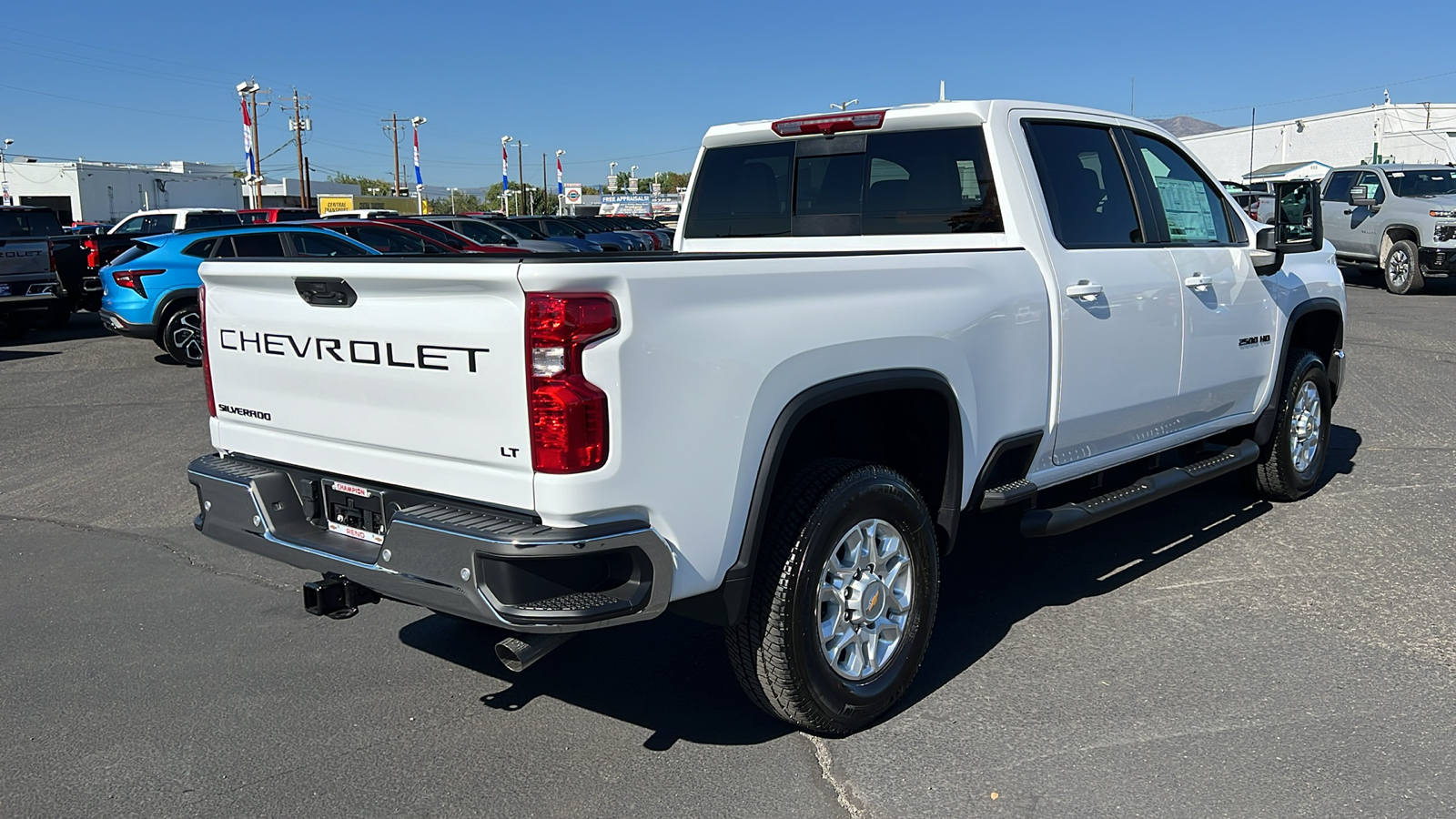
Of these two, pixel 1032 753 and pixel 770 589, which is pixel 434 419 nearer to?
pixel 770 589

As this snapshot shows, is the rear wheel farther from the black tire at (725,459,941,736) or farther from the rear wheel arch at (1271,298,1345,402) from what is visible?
the black tire at (725,459,941,736)

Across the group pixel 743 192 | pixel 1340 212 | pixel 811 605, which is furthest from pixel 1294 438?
pixel 1340 212

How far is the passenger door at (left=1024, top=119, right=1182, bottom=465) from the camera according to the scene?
14.8 ft

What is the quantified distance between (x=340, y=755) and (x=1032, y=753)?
7.08ft

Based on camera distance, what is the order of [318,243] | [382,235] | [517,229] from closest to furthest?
1. [318,243]
2. [382,235]
3. [517,229]

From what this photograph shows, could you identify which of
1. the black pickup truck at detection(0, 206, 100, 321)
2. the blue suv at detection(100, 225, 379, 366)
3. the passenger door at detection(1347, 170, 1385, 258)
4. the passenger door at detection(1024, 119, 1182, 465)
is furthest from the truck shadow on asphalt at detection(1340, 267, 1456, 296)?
the black pickup truck at detection(0, 206, 100, 321)

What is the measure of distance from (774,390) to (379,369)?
1.14 metres

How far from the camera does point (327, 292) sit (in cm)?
350

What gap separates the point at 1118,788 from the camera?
3377mm

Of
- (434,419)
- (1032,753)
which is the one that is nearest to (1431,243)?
(1032,753)

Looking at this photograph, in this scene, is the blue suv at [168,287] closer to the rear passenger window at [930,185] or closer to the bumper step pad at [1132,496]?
the rear passenger window at [930,185]

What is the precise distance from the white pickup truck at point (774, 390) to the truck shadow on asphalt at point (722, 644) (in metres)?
0.40

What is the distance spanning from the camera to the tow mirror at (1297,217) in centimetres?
566

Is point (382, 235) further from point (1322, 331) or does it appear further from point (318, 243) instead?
point (1322, 331)
